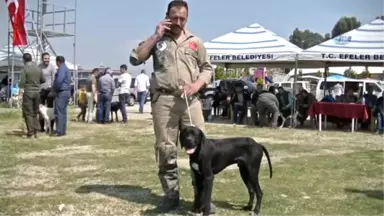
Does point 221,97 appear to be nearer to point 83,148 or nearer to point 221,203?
point 83,148

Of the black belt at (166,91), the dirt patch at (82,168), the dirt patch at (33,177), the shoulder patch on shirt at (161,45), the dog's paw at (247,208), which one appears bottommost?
the dirt patch at (33,177)

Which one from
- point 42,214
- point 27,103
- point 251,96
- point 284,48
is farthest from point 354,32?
point 42,214

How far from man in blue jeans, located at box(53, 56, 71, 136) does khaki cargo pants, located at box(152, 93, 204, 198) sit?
7.03 m

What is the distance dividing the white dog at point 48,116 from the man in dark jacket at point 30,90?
0.65 meters

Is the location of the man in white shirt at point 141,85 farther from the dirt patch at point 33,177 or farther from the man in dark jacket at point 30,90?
the dirt patch at point 33,177

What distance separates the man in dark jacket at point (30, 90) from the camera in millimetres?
11273

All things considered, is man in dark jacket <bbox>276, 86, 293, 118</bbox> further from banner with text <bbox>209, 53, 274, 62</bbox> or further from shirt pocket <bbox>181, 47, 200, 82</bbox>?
shirt pocket <bbox>181, 47, 200, 82</bbox>

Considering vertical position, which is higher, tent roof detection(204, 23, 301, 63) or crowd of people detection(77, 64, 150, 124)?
tent roof detection(204, 23, 301, 63)

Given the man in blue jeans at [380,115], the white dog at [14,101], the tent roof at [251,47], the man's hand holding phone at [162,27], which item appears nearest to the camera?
the man's hand holding phone at [162,27]

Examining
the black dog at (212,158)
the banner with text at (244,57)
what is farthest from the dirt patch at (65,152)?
the banner with text at (244,57)

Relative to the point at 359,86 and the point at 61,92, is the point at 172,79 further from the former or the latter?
the point at 359,86

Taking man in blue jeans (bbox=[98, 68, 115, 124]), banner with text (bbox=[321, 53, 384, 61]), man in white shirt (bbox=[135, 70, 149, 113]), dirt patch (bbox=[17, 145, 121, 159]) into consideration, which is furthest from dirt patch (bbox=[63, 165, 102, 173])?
man in white shirt (bbox=[135, 70, 149, 113])

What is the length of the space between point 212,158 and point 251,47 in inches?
515

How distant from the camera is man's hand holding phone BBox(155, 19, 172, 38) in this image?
4914mm
